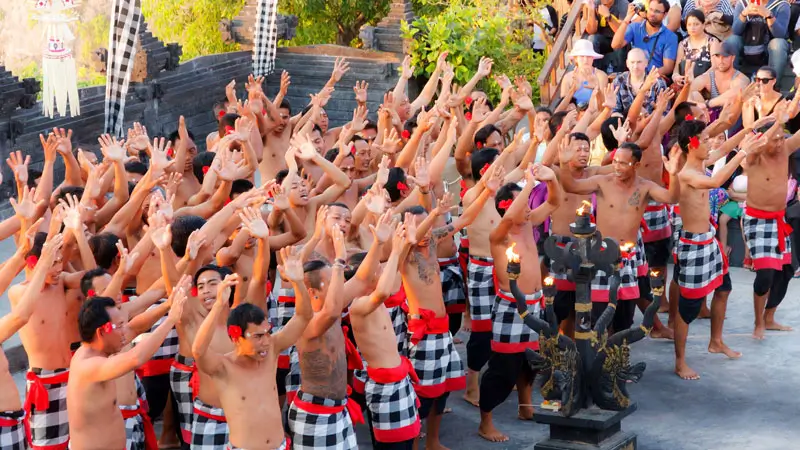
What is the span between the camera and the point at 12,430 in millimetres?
7766

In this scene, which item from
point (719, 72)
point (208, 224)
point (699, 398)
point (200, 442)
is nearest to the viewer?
point (200, 442)

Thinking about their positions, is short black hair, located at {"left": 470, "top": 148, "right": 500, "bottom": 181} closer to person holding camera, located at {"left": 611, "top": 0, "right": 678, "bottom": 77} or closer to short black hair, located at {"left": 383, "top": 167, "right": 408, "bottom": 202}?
short black hair, located at {"left": 383, "top": 167, "right": 408, "bottom": 202}

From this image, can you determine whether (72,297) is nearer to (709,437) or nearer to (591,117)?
(709,437)

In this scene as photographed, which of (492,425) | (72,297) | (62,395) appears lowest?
(492,425)

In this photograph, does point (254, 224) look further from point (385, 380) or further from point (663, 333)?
point (663, 333)

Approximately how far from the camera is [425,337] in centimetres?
906

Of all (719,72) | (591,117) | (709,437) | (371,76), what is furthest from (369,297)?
(371,76)

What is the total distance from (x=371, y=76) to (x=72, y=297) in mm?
10751

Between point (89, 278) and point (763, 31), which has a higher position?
point (763, 31)

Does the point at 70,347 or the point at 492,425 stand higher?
the point at 70,347

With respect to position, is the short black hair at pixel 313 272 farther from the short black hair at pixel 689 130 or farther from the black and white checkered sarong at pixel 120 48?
the black and white checkered sarong at pixel 120 48

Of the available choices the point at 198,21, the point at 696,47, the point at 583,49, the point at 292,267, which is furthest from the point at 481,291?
the point at 198,21

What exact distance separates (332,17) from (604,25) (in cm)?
586

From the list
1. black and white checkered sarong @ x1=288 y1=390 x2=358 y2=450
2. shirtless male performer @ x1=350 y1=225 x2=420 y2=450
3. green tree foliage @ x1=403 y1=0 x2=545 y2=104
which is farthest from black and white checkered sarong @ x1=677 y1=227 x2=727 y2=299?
green tree foliage @ x1=403 y1=0 x2=545 y2=104
